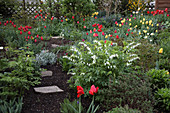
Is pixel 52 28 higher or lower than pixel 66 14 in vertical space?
lower

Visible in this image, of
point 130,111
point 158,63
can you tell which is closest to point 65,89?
point 130,111

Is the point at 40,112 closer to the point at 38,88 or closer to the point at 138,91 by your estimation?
the point at 38,88

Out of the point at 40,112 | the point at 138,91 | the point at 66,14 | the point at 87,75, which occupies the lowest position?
the point at 40,112

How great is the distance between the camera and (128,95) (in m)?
2.43

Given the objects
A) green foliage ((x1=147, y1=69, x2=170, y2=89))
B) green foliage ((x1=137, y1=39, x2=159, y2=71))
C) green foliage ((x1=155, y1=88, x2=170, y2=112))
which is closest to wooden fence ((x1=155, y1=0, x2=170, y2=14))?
green foliage ((x1=137, y1=39, x2=159, y2=71))

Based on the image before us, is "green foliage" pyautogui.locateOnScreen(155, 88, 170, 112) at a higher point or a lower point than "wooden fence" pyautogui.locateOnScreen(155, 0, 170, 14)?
lower

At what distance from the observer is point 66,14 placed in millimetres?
7469

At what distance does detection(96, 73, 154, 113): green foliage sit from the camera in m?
2.34

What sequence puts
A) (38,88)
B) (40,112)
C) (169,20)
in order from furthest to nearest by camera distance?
(169,20)
(38,88)
(40,112)

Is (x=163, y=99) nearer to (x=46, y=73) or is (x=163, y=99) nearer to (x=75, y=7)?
(x=46, y=73)

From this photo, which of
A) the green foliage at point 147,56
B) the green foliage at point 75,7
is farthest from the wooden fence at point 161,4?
the green foliage at point 147,56

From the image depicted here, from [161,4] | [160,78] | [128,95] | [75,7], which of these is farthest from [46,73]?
[161,4]

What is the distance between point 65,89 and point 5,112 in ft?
3.53

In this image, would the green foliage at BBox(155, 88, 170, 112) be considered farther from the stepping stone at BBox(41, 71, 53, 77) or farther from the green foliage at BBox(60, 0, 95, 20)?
the green foliage at BBox(60, 0, 95, 20)
